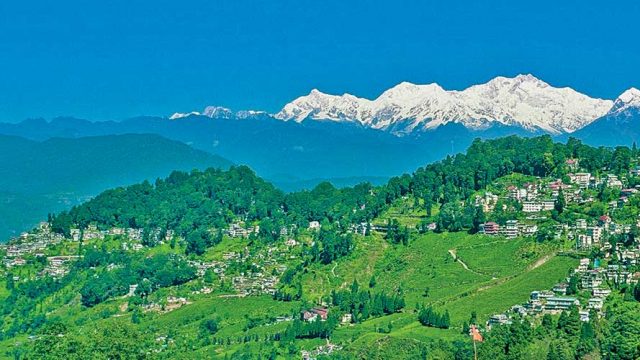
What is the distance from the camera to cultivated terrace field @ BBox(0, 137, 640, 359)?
61531 millimetres

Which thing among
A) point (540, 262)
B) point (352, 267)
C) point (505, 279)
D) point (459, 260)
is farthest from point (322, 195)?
point (505, 279)

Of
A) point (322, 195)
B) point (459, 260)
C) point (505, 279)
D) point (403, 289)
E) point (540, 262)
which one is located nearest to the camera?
point (505, 279)

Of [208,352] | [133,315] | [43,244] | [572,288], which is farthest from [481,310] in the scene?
[43,244]

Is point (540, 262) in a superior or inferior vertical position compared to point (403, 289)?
superior

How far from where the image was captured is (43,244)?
10512 cm

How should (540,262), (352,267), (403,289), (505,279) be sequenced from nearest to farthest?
(505,279), (540,262), (403,289), (352,267)

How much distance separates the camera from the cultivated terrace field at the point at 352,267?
61.5 metres

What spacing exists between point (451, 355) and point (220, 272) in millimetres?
37646

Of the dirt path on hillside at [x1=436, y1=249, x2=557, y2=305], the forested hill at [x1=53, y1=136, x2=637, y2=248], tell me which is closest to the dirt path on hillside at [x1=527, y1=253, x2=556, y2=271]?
the dirt path on hillside at [x1=436, y1=249, x2=557, y2=305]

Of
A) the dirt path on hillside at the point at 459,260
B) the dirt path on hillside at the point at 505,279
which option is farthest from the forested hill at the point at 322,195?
the dirt path on hillside at the point at 505,279

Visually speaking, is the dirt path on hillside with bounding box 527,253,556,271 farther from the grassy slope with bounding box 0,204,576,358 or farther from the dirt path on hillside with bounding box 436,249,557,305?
the grassy slope with bounding box 0,204,576,358

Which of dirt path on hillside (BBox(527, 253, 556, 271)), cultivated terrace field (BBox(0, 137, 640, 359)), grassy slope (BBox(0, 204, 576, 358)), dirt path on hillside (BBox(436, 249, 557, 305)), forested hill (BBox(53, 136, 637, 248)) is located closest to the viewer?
cultivated terrace field (BBox(0, 137, 640, 359))

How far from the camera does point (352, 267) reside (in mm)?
86812

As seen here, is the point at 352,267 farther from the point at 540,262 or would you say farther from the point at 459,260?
the point at 540,262
